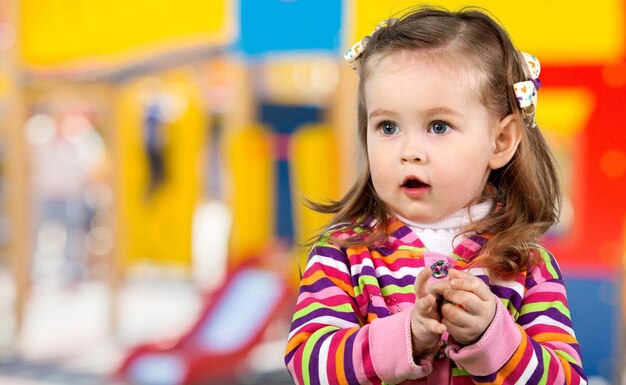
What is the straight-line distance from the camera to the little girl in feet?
3.97

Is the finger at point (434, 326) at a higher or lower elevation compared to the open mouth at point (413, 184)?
lower

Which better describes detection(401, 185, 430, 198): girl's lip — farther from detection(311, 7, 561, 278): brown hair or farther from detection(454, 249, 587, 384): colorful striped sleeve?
detection(454, 249, 587, 384): colorful striped sleeve

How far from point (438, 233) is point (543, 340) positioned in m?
0.21

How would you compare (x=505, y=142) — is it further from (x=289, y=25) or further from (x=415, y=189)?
(x=289, y=25)

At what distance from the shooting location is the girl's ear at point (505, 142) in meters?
1.40

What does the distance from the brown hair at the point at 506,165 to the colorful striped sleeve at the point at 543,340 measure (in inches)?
1.6

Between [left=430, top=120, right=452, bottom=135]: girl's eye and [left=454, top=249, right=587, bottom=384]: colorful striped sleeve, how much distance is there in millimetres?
233

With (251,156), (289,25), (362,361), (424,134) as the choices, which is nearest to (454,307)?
(362,361)

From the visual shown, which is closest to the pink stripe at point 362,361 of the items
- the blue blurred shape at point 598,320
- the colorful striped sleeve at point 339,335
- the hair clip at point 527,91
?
the colorful striped sleeve at point 339,335

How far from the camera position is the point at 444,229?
1362 millimetres

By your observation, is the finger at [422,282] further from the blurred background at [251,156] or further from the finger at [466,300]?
the blurred background at [251,156]

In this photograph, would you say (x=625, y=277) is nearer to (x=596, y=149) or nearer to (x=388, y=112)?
(x=596, y=149)

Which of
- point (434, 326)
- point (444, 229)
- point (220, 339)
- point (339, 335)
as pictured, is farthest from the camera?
point (220, 339)

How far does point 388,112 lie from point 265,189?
3.62 meters
